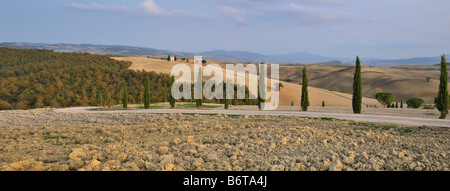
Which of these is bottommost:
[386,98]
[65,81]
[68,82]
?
[386,98]

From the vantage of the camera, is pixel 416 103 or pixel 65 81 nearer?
pixel 416 103

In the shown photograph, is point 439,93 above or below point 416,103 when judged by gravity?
above

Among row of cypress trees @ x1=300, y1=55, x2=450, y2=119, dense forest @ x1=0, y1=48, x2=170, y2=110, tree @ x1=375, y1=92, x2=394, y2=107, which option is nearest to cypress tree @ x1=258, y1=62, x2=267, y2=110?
row of cypress trees @ x1=300, y1=55, x2=450, y2=119

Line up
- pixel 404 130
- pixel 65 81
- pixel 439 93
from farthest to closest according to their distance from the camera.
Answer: pixel 65 81 → pixel 439 93 → pixel 404 130

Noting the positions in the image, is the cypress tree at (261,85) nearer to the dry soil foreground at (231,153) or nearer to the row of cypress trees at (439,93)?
the row of cypress trees at (439,93)

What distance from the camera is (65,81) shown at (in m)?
42.4

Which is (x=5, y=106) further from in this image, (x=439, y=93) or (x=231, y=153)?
(x=439, y=93)

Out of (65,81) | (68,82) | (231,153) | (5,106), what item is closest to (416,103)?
(231,153)

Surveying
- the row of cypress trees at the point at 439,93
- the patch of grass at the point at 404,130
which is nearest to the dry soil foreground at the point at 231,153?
the patch of grass at the point at 404,130
